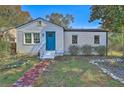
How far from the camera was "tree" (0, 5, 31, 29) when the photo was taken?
102 ft

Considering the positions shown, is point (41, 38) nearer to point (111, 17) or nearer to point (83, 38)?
point (83, 38)

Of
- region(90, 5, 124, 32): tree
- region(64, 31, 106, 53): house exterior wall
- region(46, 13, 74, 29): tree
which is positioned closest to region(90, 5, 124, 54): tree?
region(90, 5, 124, 32): tree

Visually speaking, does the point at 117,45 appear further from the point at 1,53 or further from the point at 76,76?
the point at 76,76

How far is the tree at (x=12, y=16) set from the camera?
102ft

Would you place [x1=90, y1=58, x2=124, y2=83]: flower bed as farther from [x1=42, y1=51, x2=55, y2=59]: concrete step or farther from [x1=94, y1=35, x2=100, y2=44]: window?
[x1=94, y1=35, x2=100, y2=44]: window

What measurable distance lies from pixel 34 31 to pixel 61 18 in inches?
569

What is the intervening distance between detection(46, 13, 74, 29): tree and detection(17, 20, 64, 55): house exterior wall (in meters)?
13.3

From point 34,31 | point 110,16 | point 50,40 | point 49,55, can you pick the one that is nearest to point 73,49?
point 50,40

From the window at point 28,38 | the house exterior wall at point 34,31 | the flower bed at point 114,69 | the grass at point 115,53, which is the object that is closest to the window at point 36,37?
the house exterior wall at point 34,31

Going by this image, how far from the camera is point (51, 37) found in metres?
18.5

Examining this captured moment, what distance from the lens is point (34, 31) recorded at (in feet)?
61.3

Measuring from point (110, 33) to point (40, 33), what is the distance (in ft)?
22.7

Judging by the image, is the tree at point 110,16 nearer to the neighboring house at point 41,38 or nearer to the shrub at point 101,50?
the shrub at point 101,50
